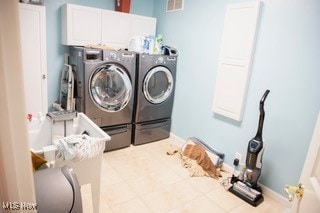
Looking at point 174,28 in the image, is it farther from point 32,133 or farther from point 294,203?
point 294,203

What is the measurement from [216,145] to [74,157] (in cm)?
195

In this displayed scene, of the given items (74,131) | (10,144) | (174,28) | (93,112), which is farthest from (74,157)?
(174,28)

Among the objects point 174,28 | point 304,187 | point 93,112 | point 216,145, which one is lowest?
point 216,145

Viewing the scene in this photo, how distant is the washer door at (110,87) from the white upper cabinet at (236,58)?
1.18m

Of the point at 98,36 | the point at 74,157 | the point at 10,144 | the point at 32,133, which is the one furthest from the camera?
the point at 98,36

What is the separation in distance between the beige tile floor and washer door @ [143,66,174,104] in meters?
0.87

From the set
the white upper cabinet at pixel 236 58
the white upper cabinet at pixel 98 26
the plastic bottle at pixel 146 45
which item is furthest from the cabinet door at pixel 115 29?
the white upper cabinet at pixel 236 58

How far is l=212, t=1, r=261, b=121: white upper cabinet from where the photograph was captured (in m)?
2.21

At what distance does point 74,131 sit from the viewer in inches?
69.3

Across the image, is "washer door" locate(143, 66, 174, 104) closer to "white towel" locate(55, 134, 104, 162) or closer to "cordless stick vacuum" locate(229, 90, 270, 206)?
"cordless stick vacuum" locate(229, 90, 270, 206)

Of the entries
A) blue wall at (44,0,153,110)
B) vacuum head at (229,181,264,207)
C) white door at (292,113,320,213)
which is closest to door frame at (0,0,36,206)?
white door at (292,113,320,213)

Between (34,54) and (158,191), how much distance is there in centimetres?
213

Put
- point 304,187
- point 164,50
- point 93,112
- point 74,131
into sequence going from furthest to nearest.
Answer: point 164,50 < point 93,112 < point 74,131 < point 304,187

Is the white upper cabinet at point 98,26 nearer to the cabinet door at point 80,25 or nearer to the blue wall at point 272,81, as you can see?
the cabinet door at point 80,25
